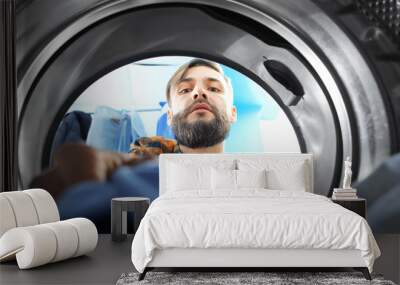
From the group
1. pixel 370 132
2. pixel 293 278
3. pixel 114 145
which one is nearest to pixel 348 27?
pixel 370 132

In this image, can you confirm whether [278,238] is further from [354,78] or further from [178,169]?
[354,78]

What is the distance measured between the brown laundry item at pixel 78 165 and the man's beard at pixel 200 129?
0.44 m

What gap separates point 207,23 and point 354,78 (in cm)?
175

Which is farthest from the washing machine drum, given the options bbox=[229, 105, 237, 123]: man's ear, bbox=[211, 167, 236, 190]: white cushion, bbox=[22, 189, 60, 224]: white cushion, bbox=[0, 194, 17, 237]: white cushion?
bbox=[0, 194, 17, 237]: white cushion

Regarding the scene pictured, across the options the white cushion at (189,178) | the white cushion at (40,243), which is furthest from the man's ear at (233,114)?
the white cushion at (40,243)

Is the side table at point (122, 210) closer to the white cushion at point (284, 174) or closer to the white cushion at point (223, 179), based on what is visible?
the white cushion at point (223, 179)

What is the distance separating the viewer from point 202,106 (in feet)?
23.9

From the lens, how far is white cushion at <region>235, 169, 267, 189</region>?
6.49 meters

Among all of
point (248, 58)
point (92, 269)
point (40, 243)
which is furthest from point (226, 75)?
point (40, 243)

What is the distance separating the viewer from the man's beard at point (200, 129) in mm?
7262

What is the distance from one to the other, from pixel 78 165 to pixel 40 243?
223cm

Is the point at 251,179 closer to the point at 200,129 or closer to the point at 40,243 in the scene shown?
the point at 200,129

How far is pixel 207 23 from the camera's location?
23.7ft

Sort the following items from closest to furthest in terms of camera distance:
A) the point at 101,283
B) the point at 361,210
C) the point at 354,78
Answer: the point at 101,283
the point at 361,210
the point at 354,78
